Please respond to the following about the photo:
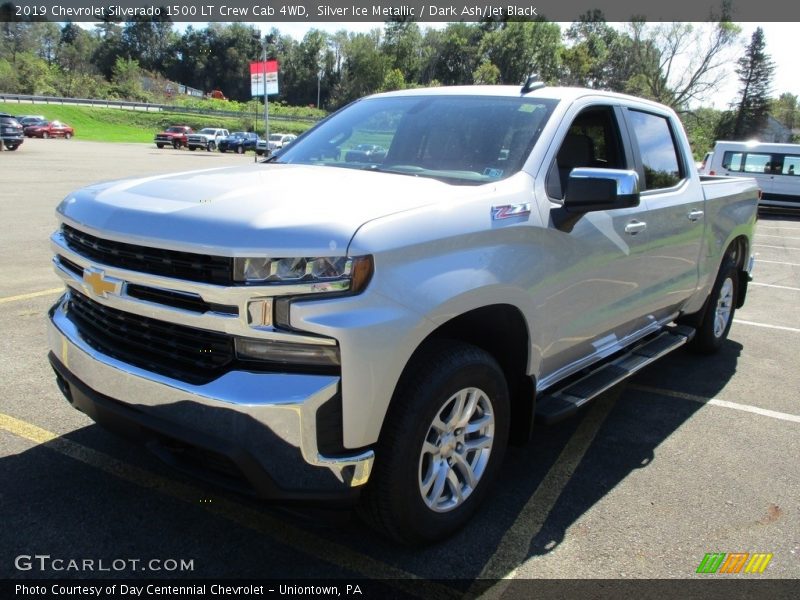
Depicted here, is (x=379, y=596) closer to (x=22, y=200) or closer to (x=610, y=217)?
(x=610, y=217)

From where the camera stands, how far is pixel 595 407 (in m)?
4.70

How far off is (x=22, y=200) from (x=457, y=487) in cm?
1326

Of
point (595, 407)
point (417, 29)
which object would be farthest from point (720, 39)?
point (595, 407)

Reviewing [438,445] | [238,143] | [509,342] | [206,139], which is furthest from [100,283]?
[238,143]

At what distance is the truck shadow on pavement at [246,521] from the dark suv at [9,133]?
31.9 metres

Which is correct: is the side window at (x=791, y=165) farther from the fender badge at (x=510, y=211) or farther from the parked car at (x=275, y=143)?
the fender badge at (x=510, y=211)

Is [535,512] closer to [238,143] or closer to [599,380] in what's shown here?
[599,380]

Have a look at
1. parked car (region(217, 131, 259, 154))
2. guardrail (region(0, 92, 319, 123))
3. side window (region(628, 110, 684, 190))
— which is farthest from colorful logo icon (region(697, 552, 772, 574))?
guardrail (region(0, 92, 319, 123))

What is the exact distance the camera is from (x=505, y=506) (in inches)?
128

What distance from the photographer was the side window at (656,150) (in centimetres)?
432

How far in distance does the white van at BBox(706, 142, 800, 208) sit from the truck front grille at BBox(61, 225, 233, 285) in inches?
913

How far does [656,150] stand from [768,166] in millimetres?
21232

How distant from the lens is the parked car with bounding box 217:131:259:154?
49344mm

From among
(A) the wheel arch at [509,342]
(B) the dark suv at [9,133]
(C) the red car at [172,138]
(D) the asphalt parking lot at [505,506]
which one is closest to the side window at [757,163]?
(D) the asphalt parking lot at [505,506]
